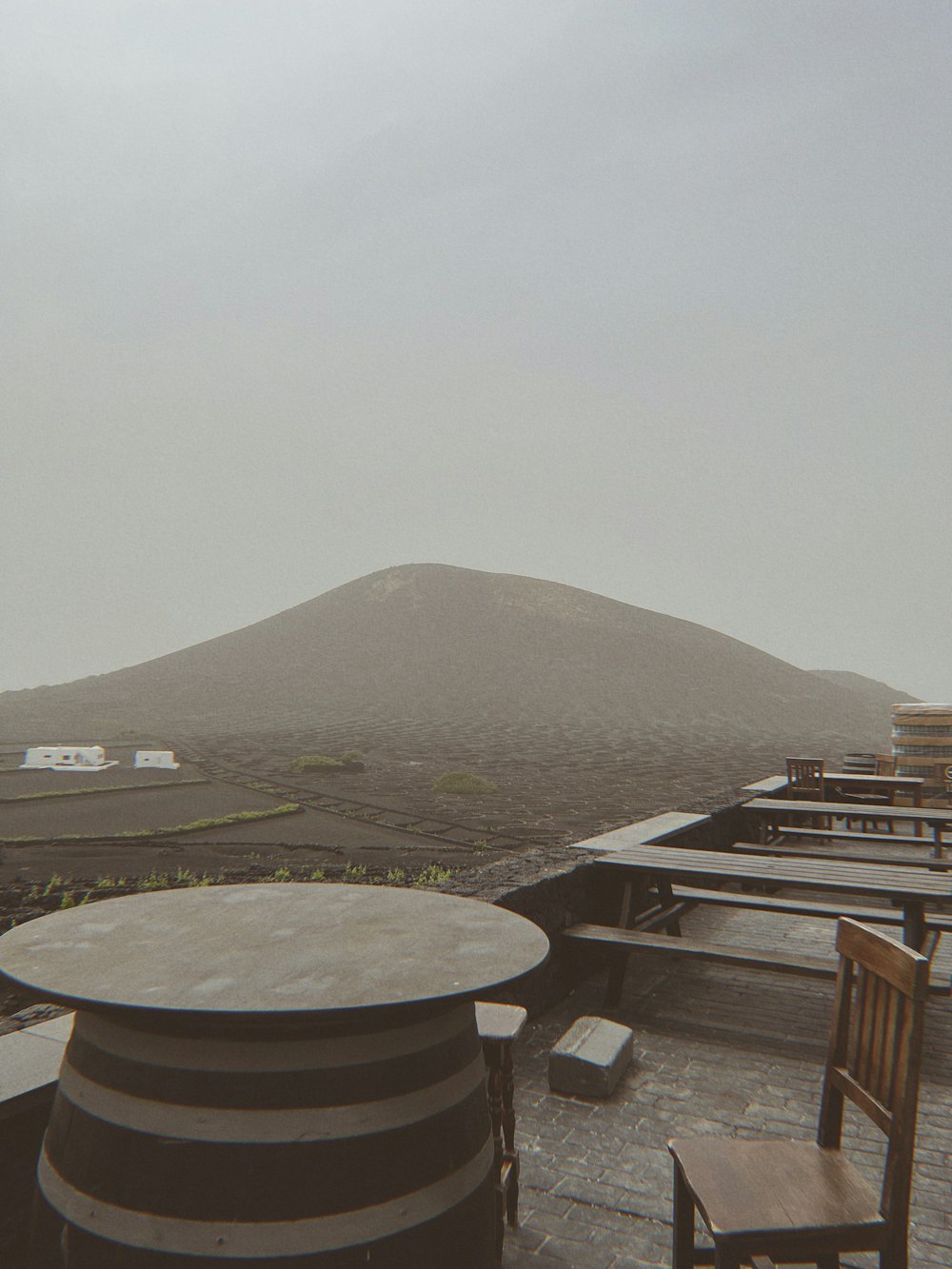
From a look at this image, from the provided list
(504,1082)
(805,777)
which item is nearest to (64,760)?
(805,777)

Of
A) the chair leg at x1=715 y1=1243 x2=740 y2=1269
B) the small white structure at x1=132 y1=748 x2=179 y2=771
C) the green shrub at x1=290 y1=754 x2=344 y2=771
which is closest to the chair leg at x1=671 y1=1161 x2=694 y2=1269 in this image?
the chair leg at x1=715 y1=1243 x2=740 y2=1269

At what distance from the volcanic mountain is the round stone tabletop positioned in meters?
39.6

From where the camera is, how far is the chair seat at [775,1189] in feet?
6.68

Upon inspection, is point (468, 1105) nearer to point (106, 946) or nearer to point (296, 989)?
point (296, 989)

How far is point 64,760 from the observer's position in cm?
2636

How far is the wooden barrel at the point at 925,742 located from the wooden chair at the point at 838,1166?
34.9ft

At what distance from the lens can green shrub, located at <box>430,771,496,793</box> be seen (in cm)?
2117

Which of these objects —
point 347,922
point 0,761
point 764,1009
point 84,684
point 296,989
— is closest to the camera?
point 296,989

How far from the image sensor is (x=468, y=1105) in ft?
6.43

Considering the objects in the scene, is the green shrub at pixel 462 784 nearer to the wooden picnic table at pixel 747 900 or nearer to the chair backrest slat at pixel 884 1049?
the wooden picnic table at pixel 747 900

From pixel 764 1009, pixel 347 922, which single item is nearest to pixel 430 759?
pixel 764 1009

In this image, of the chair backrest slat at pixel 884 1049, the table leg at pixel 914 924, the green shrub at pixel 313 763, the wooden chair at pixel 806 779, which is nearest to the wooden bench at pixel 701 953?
the table leg at pixel 914 924

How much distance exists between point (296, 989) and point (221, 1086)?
24 cm

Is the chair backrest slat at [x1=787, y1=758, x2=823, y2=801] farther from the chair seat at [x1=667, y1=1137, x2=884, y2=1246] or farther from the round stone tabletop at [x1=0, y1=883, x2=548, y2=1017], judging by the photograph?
the round stone tabletop at [x1=0, y1=883, x2=548, y2=1017]
